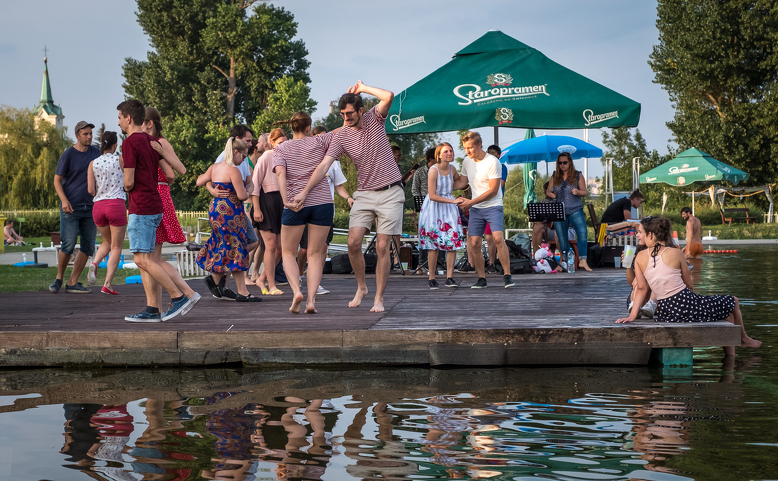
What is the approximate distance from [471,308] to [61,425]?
372 centimetres

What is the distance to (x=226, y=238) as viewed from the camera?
7613 millimetres

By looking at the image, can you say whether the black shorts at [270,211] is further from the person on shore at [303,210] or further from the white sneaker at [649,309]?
the white sneaker at [649,309]

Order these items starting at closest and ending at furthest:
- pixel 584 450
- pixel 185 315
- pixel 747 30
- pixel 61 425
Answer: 1. pixel 584 450
2. pixel 61 425
3. pixel 185 315
4. pixel 747 30

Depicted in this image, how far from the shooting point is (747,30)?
119ft

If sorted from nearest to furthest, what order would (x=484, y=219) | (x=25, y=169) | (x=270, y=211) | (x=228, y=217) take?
(x=228, y=217)
(x=270, y=211)
(x=484, y=219)
(x=25, y=169)

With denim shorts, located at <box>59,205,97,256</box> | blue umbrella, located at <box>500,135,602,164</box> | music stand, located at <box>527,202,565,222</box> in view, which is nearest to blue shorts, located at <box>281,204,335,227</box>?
denim shorts, located at <box>59,205,97,256</box>

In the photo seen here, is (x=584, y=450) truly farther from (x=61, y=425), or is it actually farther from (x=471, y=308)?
(x=471, y=308)

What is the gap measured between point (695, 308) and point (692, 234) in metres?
13.3

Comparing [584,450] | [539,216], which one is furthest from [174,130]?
[584,450]

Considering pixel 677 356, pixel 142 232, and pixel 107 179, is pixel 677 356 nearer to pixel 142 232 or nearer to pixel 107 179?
pixel 142 232

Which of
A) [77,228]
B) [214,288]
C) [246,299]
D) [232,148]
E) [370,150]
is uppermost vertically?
[232,148]

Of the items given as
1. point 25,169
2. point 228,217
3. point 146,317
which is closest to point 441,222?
point 228,217

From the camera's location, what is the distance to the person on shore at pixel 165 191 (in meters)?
6.13

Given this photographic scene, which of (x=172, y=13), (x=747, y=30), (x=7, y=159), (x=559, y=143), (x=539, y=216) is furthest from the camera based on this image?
(x=172, y=13)
